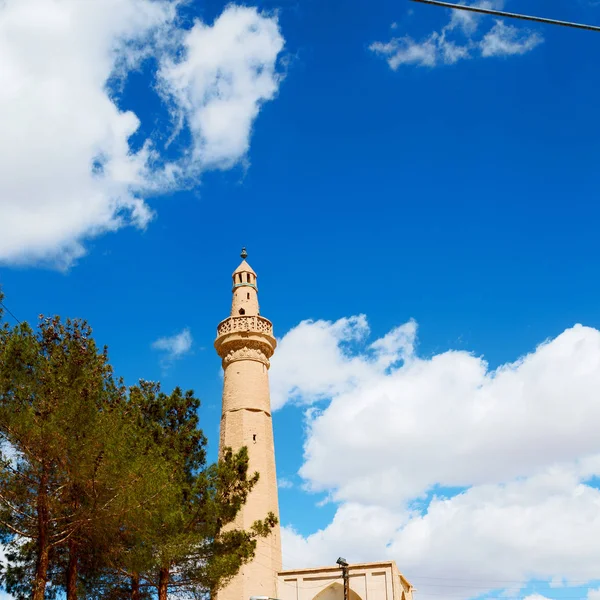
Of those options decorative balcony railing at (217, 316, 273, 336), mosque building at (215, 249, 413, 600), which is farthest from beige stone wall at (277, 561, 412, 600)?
decorative balcony railing at (217, 316, 273, 336)

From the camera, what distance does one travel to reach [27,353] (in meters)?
17.6

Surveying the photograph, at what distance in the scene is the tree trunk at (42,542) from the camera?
16.2 metres

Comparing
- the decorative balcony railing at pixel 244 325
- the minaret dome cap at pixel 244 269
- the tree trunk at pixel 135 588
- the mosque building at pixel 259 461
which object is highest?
the minaret dome cap at pixel 244 269

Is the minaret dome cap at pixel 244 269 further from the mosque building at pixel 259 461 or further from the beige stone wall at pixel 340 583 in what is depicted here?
the beige stone wall at pixel 340 583

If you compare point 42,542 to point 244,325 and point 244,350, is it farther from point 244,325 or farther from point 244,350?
point 244,325

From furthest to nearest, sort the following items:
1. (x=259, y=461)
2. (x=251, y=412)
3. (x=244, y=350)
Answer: (x=244, y=350)
(x=251, y=412)
(x=259, y=461)

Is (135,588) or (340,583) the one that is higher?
(340,583)

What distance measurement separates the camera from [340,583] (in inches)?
1117

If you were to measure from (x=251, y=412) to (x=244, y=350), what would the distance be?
2.76m

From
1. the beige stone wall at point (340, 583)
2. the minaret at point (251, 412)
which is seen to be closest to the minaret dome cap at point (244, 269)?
the minaret at point (251, 412)

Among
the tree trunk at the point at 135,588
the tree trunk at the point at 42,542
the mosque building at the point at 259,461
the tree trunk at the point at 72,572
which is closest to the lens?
the tree trunk at the point at 42,542

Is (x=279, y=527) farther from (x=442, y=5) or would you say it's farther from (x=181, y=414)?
(x=442, y=5)

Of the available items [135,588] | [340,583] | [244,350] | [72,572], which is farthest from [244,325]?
[72,572]

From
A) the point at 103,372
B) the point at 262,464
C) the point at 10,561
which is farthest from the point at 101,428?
the point at 262,464
